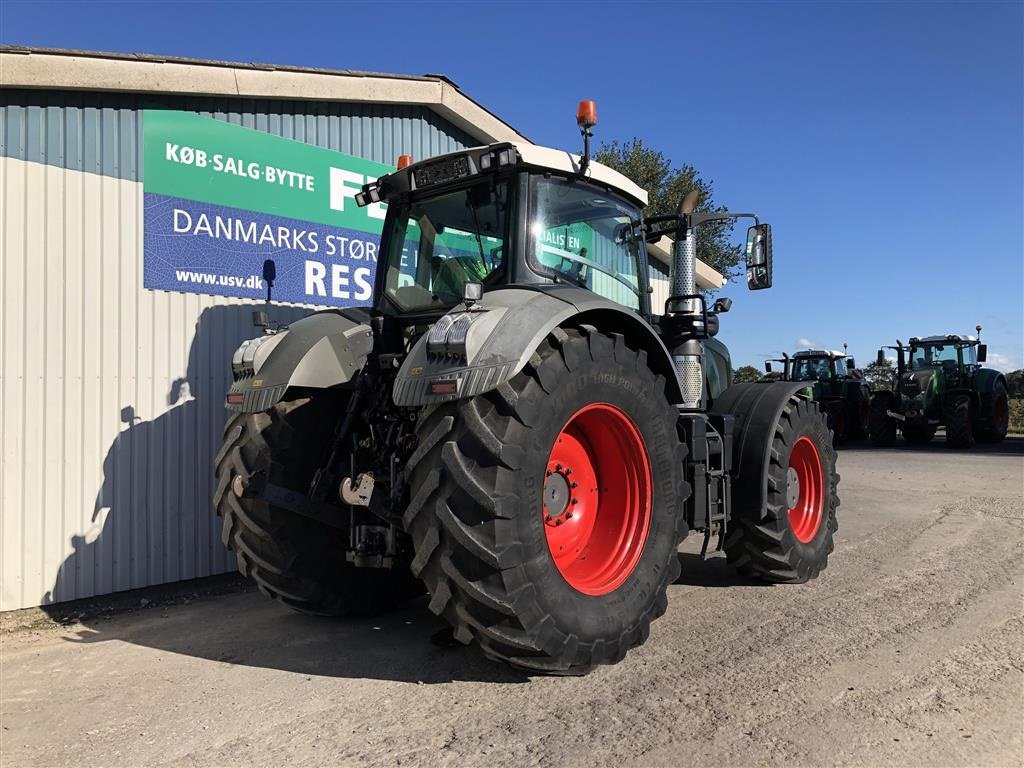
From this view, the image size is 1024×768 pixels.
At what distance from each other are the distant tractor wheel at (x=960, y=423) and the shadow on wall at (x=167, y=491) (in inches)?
665

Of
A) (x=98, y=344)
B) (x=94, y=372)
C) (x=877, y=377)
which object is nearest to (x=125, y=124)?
(x=98, y=344)

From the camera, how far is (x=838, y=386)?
19.7 meters

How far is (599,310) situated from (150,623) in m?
3.59

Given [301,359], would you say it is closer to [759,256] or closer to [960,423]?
[759,256]

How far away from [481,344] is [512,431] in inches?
15.6

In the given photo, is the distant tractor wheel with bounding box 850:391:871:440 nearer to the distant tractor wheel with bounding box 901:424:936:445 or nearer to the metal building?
the distant tractor wheel with bounding box 901:424:936:445

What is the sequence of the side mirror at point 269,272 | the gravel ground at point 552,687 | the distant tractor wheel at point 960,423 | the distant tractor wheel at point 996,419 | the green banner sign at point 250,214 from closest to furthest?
the gravel ground at point 552,687, the green banner sign at point 250,214, the side mirror at point 269,272, the distant tractor wheel at point 960,423, the distant tractor wheel at point 996,419

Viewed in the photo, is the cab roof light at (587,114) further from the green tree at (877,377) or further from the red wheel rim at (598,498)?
the green tree at (877,377)

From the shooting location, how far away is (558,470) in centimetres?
373

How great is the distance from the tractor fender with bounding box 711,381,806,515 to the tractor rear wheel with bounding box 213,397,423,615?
2.62 m

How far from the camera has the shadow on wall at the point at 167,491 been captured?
17.5 feet

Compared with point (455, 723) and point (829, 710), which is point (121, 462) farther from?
point (829, 710)

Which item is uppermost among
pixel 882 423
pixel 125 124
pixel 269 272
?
pixel 125 124

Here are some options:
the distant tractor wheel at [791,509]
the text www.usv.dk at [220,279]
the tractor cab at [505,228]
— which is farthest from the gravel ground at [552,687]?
the text www.usv.dk at [220,279]
